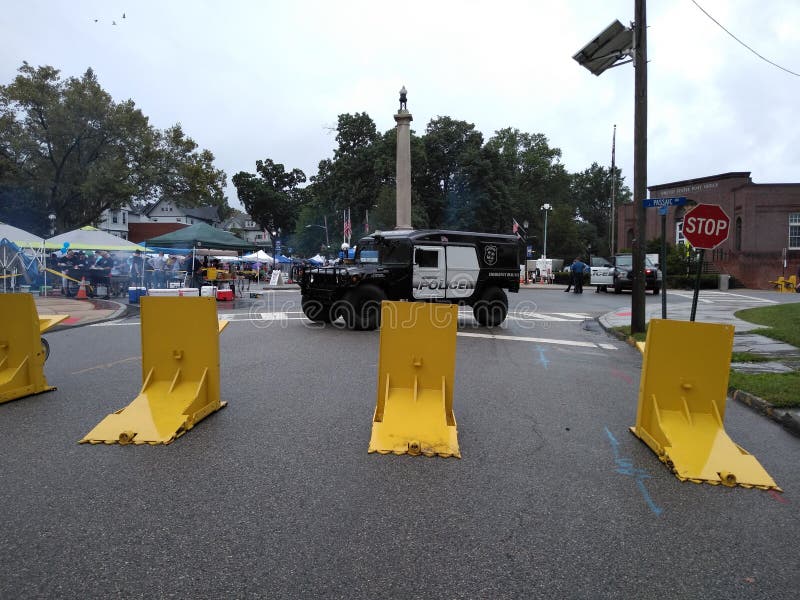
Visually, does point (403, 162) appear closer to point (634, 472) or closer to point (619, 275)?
point (619, 275)

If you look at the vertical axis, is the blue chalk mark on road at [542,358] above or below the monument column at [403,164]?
below

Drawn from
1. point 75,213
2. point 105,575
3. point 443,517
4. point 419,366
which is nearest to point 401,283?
point 419,366

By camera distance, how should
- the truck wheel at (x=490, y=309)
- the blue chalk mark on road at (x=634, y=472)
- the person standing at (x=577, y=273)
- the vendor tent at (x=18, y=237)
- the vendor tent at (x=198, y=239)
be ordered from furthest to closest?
the person standing at (x=577, y=273) < the vendor tent at (x=198, y=239) < the vendor tent at (x=18, y=237) < the truck wheel at (x=490, y=309) < the blue chalk mark on road at (x=634, y=472)

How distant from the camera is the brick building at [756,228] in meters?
39.1

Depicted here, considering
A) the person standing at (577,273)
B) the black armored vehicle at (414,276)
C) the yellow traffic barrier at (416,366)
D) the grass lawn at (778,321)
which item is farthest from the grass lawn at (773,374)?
the person standing at (577,273)

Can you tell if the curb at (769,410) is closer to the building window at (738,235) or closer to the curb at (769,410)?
the curb at (769,410)

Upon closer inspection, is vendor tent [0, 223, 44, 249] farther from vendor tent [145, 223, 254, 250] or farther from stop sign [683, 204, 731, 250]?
stop sign [683, 204, 731, 250]

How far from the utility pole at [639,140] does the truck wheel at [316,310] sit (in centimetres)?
665

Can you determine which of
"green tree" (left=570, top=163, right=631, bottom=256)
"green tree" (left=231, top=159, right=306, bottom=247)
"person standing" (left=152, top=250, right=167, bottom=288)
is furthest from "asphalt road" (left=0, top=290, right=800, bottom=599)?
"green tree" (left=570, top=163, right=631, bottom=256)

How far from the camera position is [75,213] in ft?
132

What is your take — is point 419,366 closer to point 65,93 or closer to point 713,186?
point 65,93

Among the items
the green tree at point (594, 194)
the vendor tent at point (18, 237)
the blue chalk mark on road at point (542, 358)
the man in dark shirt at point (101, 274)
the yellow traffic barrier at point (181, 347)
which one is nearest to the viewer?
the yellow traffic barrier at point (181, 347)

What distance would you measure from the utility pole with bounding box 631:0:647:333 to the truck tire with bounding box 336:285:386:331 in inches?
215

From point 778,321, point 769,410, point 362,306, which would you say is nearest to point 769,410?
point 769,410
